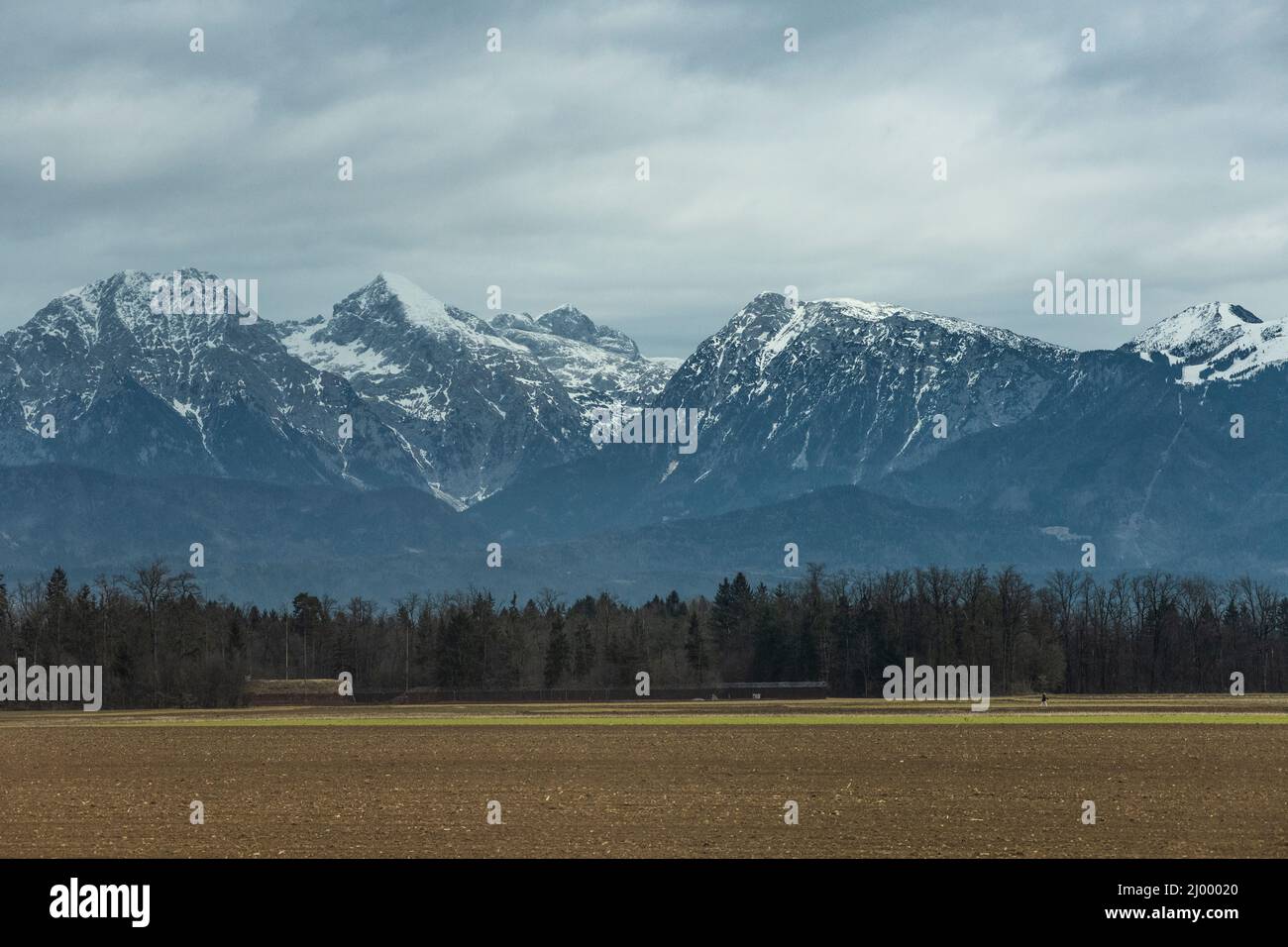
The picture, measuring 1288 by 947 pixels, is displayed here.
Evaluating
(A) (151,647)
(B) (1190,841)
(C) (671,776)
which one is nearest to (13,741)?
(C) (671,776)

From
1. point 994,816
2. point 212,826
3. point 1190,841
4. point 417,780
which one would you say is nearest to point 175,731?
point 417,780

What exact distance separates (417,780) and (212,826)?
42.9 ft

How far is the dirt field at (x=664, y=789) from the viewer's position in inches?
1533

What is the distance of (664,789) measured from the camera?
166 feet

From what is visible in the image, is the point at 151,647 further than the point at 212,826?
Yes

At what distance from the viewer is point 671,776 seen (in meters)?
55.2

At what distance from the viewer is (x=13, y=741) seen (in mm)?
84125

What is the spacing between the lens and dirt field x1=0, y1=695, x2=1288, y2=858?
3894cm
